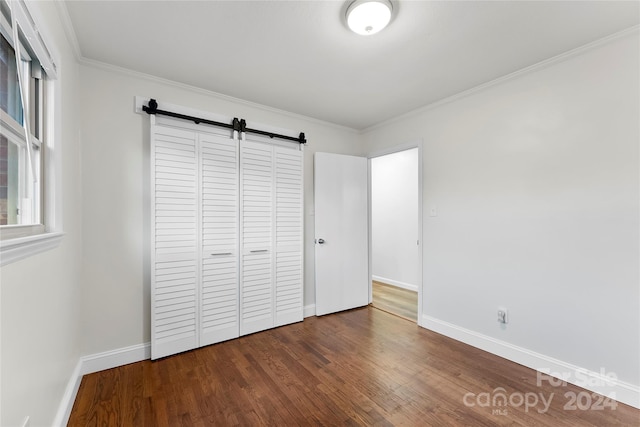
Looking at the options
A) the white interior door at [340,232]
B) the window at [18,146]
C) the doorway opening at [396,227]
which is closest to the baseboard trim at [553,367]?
the white interior door at [340,232]

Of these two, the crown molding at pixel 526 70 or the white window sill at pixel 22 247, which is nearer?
the white window sill at pixel 22 247

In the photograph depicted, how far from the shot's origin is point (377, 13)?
1604 millimetres

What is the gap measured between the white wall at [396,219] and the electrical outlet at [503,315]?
6.77 ft

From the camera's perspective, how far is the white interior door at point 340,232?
3465 mm

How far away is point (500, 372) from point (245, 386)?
1989mm

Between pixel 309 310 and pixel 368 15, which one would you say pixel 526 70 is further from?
pixel 309 310

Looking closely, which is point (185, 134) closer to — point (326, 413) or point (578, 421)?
point (326, 413)

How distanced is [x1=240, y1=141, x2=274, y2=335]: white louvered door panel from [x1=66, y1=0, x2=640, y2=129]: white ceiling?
731mm

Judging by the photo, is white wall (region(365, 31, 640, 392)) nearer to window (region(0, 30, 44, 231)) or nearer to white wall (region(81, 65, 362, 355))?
white wall (region(81, 65, 362, 355))

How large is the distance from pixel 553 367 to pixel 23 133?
3.60m

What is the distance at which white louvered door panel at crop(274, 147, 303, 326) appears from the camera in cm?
313

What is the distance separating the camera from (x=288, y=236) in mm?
3213

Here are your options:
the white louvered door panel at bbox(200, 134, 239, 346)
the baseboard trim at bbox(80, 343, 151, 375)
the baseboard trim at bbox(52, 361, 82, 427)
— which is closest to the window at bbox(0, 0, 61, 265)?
the baseboard trim at bbox(52, 361, 82, 427)

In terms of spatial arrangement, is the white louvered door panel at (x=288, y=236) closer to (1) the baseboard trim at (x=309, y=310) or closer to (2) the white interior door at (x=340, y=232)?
(1) the baseboard trim at (x=309, y=310)
